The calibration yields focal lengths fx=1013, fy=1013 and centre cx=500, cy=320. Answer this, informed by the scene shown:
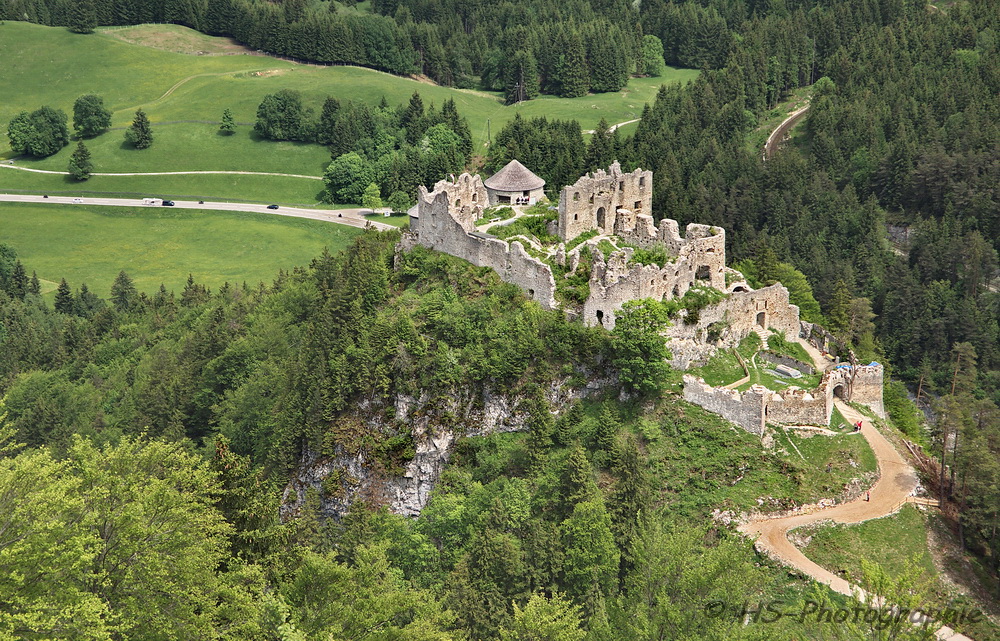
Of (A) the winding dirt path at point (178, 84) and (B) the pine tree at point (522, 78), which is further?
(A) the winding dirt path at point (178, 84)

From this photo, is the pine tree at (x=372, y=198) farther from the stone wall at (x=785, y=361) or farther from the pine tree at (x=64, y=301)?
the stone wall at (x=785, y=361)

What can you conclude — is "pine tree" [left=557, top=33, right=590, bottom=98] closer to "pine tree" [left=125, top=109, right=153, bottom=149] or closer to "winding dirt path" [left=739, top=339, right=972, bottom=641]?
"pine tree" [left=125, top=109, right=153, bottom=149]

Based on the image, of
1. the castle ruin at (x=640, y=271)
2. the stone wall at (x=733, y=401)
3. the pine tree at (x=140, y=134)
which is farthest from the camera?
the pine tree at (x=140, y=134)

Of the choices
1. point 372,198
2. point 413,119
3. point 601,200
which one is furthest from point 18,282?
point 601,200

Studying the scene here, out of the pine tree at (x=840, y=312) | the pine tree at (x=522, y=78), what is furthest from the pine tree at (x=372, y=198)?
the pine tree at (x=840, y=312)

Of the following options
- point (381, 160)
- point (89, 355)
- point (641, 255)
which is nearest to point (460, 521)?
point (641, 255)

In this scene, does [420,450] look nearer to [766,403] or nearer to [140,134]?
[766,403]
